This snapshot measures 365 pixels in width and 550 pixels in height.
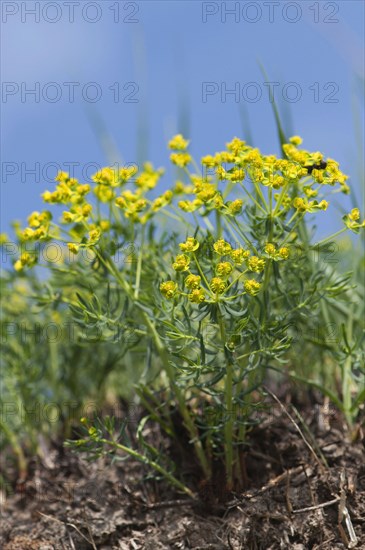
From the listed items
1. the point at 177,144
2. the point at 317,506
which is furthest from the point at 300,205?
the point at 317,506

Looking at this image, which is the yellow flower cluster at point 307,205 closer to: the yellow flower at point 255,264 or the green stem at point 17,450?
the yellow flower at point 255,264

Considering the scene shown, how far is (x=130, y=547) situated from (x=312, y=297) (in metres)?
0.78

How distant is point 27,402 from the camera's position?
245 cm

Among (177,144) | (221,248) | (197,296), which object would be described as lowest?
(197,296)

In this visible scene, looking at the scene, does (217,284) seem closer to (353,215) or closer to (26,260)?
(353,215)

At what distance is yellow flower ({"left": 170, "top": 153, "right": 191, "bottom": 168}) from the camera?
1.88 metres

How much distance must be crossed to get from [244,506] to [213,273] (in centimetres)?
61

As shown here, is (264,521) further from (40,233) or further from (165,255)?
(40,233)

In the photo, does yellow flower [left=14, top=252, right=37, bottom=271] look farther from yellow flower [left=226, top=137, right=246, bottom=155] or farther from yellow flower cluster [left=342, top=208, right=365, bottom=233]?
yellow flower cluster [left=342, top=208, right=365, bottom=233]

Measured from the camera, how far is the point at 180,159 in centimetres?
188

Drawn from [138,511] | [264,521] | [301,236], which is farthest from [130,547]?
[301,236]

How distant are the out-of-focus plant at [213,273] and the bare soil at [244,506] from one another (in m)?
0.09

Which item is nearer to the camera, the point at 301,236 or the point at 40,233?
the point at 40,233

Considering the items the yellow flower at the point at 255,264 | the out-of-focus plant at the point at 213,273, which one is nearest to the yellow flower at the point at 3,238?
the out-of-focus plant at the point at 213,273
